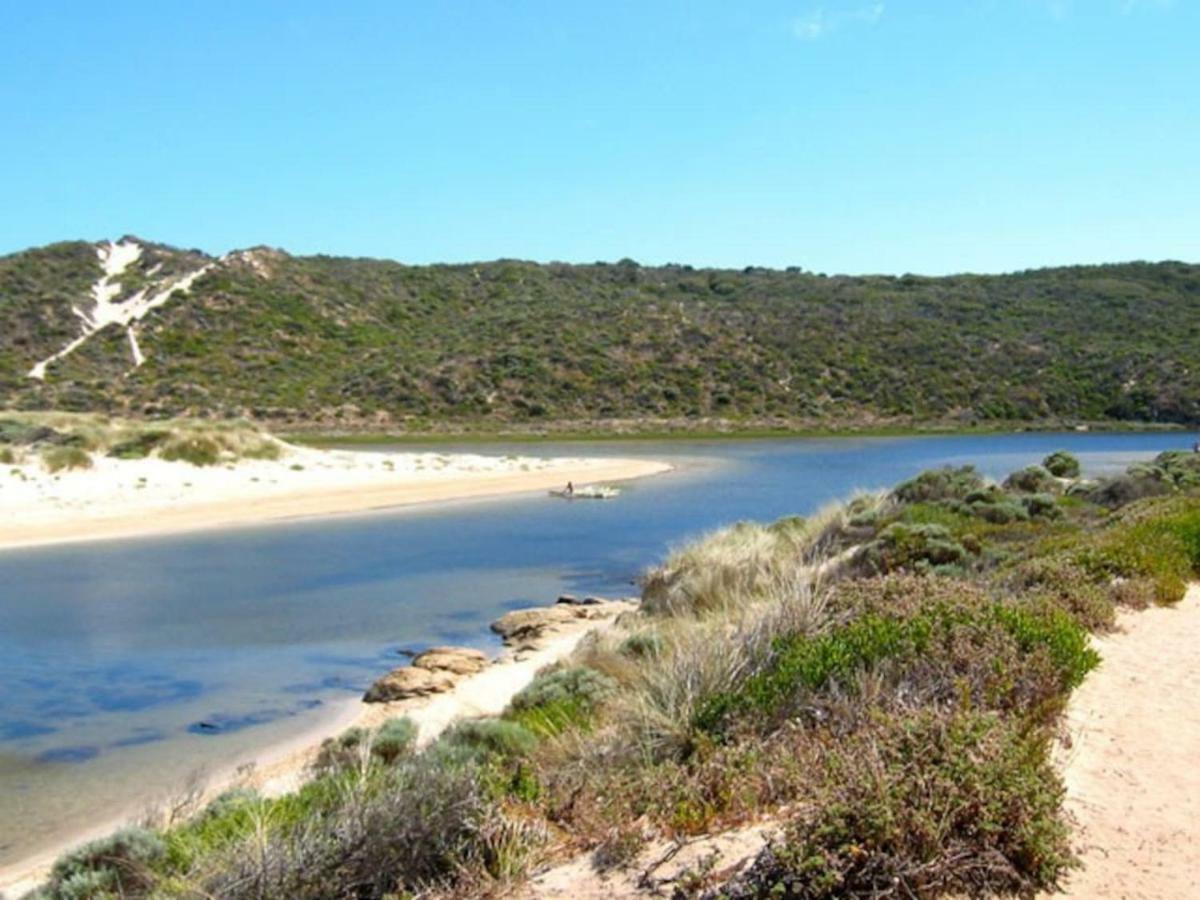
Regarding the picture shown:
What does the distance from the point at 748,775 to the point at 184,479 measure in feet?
92.9

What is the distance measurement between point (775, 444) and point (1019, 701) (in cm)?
4993

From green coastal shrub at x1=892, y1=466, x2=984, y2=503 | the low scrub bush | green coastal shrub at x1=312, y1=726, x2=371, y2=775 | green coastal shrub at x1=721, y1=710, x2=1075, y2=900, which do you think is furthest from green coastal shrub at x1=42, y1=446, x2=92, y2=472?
green coastal shrub at x1=721, y1=710, x2=1075, y2=900

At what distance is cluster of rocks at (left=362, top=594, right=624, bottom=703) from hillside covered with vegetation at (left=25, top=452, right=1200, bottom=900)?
7.66 feet

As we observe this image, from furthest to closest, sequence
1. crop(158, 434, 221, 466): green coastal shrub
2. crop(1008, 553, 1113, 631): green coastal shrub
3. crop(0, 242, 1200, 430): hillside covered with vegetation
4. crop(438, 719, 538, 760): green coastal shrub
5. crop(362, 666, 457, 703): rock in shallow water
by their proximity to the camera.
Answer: crop(0, 242, 1200, 430): hillside covered with vegetation, crop(158, 434, 221, 466): green coastal shrub, crop(362, 666, 457, 703): rock in shallow water, crop(1008, 553, 1113, 631): green coastal shrub, crop(438, 719, 538, 760): green coastal shrub

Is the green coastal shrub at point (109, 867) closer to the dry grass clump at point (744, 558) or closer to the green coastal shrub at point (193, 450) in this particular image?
the dry grass clump at point (744, 558)

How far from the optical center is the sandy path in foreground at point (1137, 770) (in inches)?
175

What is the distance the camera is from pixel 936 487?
19.8 m

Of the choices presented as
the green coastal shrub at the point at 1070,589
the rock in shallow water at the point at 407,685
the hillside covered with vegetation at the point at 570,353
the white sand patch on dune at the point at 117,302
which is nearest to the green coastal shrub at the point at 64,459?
the rock in shallow water at the point at 407,685

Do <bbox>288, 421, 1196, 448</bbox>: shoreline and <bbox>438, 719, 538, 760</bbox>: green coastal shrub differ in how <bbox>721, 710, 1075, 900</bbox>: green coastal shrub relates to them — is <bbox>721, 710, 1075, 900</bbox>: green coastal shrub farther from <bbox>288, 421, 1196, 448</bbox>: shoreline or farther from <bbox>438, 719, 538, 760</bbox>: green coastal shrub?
<bbox>288, 421, 1196, 448</bbox>: shoreline

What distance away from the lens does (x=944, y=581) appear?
26.5ft

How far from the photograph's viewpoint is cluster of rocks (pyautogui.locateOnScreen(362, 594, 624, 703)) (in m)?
11.8

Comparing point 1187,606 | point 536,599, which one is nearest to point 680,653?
point 1187,606

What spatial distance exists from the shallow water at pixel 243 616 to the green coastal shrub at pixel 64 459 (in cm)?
675

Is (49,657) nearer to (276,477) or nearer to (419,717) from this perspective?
(419,717)
